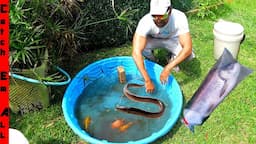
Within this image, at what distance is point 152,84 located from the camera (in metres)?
4.50

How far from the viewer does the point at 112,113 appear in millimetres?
4438

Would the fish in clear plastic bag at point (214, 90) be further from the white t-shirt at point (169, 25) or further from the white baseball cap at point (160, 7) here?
the white baseball cap at point (160, 7)

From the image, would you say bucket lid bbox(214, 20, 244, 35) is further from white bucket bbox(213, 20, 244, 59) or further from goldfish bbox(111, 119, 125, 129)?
goldfish bbox(111, 119, 125, 129)

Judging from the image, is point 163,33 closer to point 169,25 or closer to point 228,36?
point 169,25

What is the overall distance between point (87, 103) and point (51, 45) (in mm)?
797

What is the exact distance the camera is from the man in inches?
167

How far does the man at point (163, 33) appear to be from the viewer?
4.25m

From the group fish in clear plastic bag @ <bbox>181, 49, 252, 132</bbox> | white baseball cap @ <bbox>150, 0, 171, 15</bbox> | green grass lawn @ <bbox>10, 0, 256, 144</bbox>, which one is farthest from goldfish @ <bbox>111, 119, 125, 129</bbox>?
white baseball cap @ <bbox>150, 0, 171, 15</bbox>

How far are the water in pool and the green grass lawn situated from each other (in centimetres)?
20

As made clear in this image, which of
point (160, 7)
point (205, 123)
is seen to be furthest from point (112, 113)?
point (160, 7)

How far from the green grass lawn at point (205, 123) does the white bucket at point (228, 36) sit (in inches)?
10.7

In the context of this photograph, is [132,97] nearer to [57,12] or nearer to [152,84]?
[152,84]

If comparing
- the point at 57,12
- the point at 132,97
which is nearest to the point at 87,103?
the point at 132,97

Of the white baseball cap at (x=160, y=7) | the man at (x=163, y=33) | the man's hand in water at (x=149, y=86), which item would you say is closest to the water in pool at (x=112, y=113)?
the man's hand in water at (x=149, y=86)
